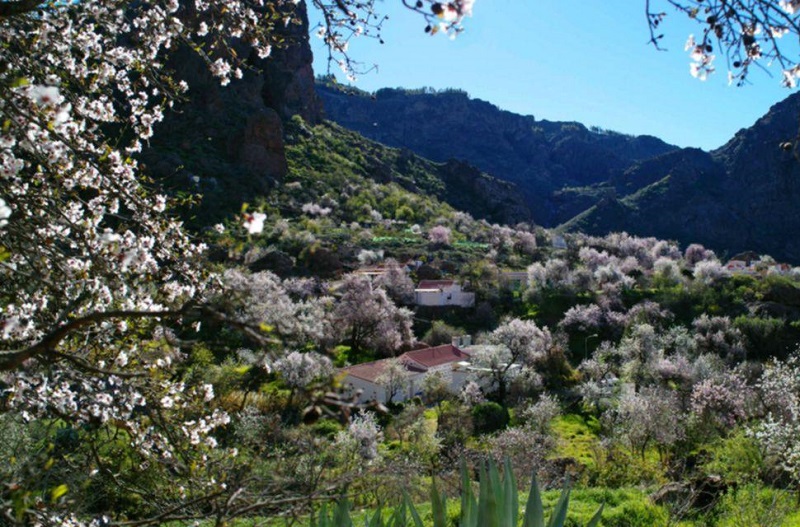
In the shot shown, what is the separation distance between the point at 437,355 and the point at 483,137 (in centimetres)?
14368

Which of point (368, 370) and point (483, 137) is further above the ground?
point (483, 137)

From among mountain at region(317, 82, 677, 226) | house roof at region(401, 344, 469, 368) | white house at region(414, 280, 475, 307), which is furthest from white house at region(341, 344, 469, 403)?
mountain at region(317, 82, 677, 226)

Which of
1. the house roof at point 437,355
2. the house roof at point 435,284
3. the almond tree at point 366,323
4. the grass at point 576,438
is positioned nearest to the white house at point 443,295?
the house roof at point 435,284

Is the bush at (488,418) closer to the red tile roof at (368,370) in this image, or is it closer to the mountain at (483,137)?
the red tile roof at (368,370)

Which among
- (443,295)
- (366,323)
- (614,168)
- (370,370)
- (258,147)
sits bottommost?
(370,370)

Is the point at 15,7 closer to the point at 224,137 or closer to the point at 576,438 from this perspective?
the point at 576,438

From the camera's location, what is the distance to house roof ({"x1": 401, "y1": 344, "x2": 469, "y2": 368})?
34.2 meters

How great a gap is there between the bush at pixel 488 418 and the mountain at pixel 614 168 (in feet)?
121

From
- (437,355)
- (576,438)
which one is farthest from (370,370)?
(576,438)

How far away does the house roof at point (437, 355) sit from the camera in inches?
1345

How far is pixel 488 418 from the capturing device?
26266 millimetres

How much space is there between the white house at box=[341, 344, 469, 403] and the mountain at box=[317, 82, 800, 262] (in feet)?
95.3

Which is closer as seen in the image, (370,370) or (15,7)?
(15,7)

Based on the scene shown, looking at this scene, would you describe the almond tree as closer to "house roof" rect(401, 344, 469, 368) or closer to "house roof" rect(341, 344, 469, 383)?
"house roof" rect(401, 344, 469, 368)
